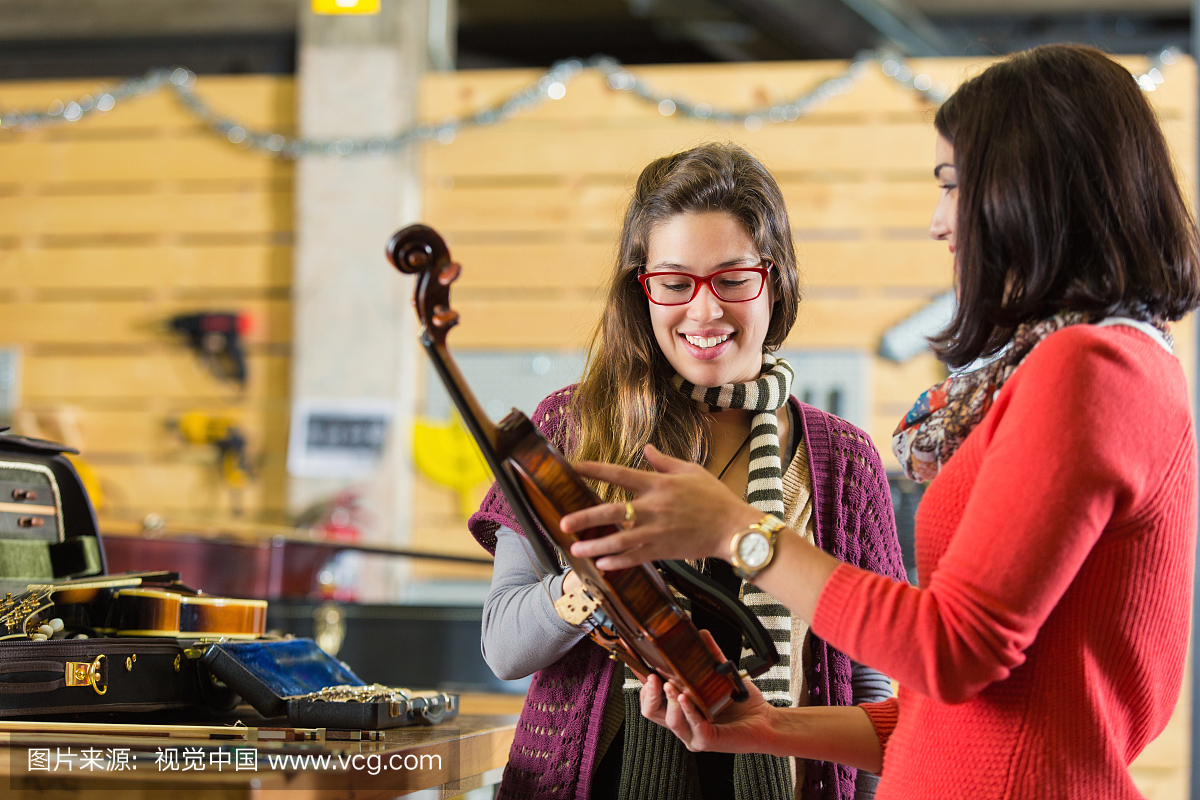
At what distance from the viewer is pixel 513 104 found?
4.11m

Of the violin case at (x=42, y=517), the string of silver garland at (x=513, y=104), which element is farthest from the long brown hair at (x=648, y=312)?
the string of silver garland at (x=513, y=104)

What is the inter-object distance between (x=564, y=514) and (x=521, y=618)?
1.36ft

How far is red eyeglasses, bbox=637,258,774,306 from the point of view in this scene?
1.33 meters

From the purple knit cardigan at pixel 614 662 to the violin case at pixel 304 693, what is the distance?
15cm

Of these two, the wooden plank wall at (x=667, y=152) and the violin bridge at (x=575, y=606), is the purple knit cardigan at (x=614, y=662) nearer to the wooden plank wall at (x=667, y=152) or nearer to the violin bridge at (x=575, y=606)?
the violin bridge at (x=575, y=606)

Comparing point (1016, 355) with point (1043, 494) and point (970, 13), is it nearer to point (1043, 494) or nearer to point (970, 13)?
point (1043, 494)

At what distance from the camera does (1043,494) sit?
797 millimetres

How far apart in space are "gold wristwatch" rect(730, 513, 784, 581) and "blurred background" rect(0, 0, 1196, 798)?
2.89 metres

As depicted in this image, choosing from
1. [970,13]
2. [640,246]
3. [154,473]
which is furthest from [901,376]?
[154,473]

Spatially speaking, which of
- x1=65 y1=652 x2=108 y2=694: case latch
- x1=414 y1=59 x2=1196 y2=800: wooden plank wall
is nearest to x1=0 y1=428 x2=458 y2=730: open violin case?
x1=65 y1=652 x2=108 y2=694: case latch

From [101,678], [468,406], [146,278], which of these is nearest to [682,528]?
[468,406]

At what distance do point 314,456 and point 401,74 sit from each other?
5.16 ft

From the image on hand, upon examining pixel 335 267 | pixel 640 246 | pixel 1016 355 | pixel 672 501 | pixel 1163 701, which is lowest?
pixel 1163 701

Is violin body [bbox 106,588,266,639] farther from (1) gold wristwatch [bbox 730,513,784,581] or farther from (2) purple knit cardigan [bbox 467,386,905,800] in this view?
(1) gold wristwatch [bbox 730,513,784,581]
